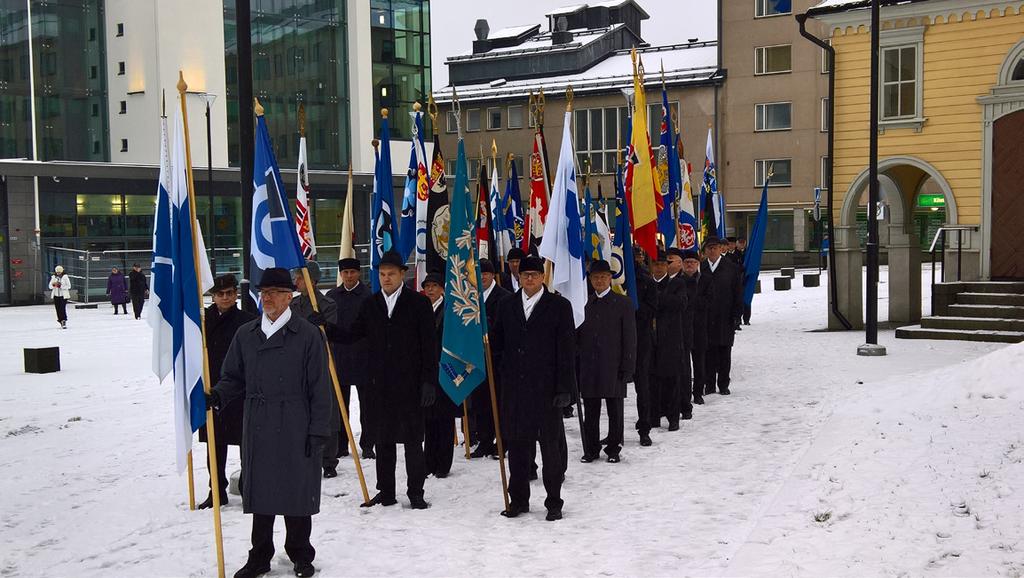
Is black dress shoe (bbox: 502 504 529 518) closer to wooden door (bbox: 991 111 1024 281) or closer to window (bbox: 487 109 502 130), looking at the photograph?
wooden door (bbox: 991 111 1024 281)

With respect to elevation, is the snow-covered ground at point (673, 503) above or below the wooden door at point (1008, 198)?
below

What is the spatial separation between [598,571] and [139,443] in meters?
6.89

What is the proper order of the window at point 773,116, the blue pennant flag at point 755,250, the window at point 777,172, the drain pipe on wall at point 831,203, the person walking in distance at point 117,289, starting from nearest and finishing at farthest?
1. the blue pennant flag at point 755,250
2. the drain pipe on wall at point 831,203
3. the person walking in distance at point 117,289
4. the window at point 773,116
5. the window at point 777,172

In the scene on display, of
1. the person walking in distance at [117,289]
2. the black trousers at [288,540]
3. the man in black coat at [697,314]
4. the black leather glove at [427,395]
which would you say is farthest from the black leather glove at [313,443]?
the person walking in distance at [117,289]

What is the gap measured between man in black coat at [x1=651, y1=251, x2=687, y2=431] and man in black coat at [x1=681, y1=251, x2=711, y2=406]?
0.86m

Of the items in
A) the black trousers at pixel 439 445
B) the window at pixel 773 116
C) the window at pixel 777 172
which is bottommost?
the black trousers at pixel 439 445

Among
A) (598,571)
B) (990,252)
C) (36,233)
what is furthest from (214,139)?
(598,571)

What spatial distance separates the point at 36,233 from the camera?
126 ft

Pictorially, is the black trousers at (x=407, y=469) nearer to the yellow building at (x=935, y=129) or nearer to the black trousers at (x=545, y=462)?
the black trousers at (x=545, y=462)

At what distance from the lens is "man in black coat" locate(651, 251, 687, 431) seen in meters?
11.7

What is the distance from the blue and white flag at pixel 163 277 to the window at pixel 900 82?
17576 millimetres

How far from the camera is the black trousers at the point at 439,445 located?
32.0ft

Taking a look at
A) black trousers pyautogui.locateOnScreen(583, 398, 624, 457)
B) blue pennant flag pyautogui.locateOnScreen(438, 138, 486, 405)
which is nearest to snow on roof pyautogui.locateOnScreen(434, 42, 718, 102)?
black trousers pyautogui.locateOnScreen(583, 398, 624, 457)

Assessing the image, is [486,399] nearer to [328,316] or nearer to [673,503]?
[328,316]
